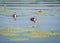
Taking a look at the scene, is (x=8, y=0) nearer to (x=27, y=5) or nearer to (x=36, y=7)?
(x=27, y=5)

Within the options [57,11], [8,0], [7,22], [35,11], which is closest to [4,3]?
[8,0]

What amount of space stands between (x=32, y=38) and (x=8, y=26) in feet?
1.02

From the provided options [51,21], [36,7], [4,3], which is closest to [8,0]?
[4,3]

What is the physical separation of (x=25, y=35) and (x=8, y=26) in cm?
22

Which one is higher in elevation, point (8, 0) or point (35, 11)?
point (8, 0)

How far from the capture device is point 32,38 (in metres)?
1.37

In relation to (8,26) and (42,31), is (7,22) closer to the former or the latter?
(8,26)

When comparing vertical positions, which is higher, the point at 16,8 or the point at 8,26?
the point at 16,8

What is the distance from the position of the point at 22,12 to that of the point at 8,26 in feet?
0.75

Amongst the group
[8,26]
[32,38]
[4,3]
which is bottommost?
[32,38]

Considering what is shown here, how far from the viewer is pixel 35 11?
1379 mm

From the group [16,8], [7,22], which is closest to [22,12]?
[16,8]

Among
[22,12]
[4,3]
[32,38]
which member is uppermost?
[4,3]

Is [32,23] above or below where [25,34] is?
above
